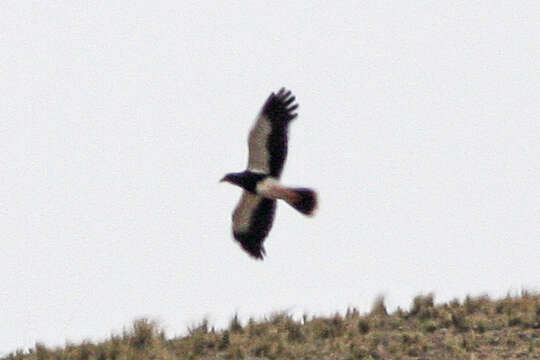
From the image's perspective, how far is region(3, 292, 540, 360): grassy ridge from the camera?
47.1 feet

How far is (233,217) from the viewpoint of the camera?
14.3m

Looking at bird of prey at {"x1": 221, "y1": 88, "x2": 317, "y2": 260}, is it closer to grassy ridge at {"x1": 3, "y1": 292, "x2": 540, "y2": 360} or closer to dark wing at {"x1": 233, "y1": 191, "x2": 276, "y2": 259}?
dark wing at {"x1": 233, "y1": 191, "x2": 276, "y2": 259}

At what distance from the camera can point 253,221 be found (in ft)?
46.5

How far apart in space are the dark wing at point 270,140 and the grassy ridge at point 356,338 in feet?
8.27

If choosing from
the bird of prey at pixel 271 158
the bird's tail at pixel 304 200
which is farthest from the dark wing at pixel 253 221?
the bird's tail at pixel 304 200

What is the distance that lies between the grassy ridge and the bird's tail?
7.21ft

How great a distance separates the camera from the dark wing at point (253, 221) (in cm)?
1412

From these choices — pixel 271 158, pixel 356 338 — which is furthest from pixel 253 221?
pixel 356 338

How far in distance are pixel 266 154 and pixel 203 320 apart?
3.21m

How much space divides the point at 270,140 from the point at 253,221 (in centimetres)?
127

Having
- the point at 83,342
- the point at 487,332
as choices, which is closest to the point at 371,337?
the point at 487,332

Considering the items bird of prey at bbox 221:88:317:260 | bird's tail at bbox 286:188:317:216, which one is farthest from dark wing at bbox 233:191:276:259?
bird's tail at bbox 286:188:317:216

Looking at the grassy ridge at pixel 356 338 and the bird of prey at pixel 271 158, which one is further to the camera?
the grassy ridge at pixel 356 338

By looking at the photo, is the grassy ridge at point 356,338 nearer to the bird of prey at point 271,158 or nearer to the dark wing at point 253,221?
the dark wing at point 253,221
